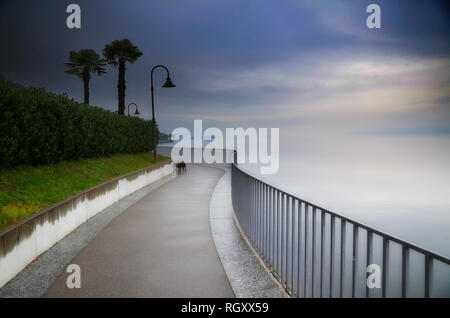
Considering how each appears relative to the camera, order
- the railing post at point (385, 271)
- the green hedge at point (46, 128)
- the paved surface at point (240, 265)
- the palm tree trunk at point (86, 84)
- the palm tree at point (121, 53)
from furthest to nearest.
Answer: the palm tree trunk at point (86, 84)
the palm tree at point (121, 53)
the green hedge at point (46, 128)
the paved surface at point (240, 265)
the railing post at point (385, 271)

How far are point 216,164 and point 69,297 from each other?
24.6 metres

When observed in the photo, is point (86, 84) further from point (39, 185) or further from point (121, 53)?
point (39, 185)

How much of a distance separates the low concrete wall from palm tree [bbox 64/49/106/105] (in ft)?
120

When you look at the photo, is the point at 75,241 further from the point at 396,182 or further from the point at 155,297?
the point at 396,182

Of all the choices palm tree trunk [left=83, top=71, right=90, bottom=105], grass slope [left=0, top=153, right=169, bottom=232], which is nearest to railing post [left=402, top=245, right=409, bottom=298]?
grass slope [left=0, top=153, right=169, bottom=232]

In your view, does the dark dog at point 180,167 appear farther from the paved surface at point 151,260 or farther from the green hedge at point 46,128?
the paved surface at point 151,260

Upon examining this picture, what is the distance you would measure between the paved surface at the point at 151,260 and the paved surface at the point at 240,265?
0.14m

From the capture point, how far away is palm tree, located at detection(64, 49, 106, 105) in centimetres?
4249

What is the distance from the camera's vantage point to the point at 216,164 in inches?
1125

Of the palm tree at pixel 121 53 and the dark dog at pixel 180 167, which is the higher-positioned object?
the palm tree at pixel 121 53

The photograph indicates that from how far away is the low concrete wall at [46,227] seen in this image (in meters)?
4.49

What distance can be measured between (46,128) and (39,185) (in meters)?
2.52

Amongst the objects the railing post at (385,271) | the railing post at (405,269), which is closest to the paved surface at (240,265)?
the railing post at (385,271)

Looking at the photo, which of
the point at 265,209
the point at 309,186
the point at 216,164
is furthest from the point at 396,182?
the point at 265,209
